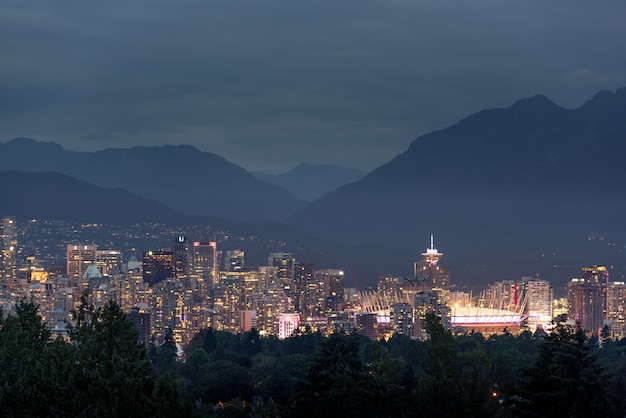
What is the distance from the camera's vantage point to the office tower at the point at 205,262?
15638 cm

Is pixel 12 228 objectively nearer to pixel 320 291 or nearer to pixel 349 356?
pixel 320 291

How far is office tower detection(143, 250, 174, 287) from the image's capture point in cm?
15488

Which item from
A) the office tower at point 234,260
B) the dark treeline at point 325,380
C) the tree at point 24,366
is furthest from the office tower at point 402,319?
the tree at point 24,366

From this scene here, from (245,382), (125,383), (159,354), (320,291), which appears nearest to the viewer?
(125,383)

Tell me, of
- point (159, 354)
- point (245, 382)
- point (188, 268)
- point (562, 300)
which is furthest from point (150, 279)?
point (245, 382)

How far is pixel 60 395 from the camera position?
84.3ft

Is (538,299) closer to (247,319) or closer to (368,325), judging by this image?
(368,325)

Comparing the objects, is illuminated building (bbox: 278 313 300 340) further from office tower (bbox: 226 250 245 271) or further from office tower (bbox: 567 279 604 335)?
office tower (bbox: 226 250 245 271)

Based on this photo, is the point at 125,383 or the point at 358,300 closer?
the point at 125,383

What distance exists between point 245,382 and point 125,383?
105 feet

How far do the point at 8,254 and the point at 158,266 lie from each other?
60.3 feet

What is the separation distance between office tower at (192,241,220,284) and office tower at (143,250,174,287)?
3119 millimetres

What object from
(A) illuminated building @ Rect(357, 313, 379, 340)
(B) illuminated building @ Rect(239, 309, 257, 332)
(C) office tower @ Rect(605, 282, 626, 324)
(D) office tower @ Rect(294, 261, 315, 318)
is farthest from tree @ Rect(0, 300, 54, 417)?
(C) office tower @ Rect(605, 282, 626, 324)

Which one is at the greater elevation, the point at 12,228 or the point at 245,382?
the point at 12,228
